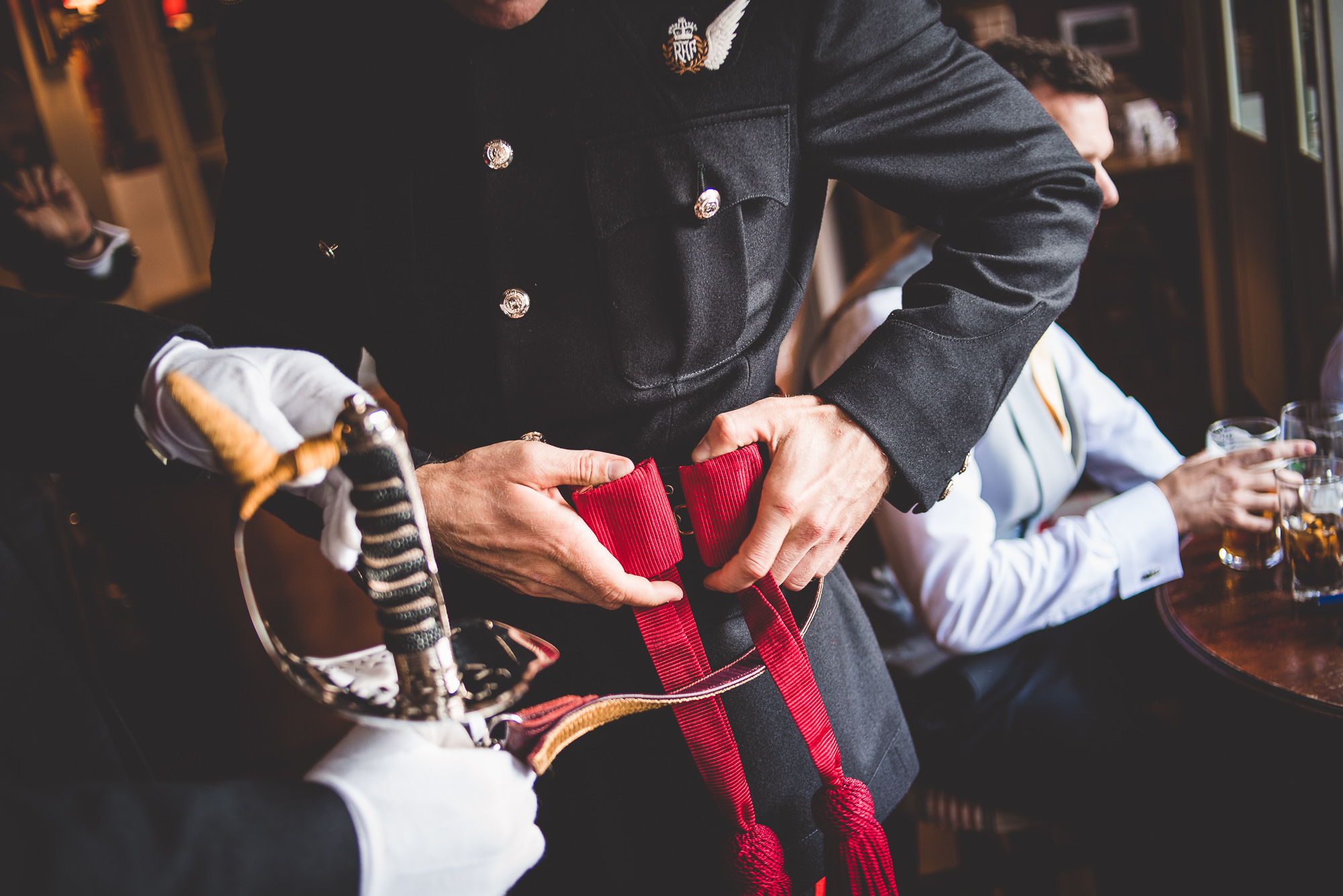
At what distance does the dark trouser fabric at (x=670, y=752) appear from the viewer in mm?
927

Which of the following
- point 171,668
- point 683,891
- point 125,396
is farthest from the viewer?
point 171,668

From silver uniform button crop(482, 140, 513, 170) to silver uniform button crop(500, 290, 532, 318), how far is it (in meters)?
0.11

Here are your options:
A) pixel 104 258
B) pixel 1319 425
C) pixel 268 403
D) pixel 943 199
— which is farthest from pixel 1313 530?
pixel 104 258

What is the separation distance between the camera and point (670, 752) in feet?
3.10

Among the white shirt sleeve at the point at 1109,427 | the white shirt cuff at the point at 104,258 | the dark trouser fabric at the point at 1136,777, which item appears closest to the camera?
the dark trouser fabric at the point at 1136,777

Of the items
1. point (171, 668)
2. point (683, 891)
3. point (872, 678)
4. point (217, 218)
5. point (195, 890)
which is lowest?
point (171, 668)

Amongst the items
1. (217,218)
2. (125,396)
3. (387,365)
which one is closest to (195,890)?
(125,396)

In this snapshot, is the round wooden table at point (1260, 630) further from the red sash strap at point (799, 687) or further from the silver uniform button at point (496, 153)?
the silver uniform button at point (496, 153)

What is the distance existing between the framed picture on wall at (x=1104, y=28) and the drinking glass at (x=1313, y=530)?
4235mm

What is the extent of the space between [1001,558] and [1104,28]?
4.37 metres

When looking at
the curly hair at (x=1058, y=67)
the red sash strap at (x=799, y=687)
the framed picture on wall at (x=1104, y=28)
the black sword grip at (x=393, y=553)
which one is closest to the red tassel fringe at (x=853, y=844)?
the red sash strap at (x=799, y=687)

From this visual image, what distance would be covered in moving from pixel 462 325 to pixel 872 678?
58cm

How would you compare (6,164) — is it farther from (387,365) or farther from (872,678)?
(872,678)

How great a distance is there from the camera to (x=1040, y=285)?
0.85 meters
